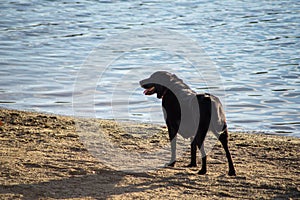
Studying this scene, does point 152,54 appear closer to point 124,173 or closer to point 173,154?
point 173,154

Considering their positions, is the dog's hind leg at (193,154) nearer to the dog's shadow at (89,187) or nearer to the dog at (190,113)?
the dog at (190,113)

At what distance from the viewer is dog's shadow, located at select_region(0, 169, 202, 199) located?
651 centimetres

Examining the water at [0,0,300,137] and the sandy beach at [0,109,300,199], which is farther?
the water at [0,0,300,137]

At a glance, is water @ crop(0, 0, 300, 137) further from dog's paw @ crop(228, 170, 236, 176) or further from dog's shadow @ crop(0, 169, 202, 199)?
dog's shadow @ crop(0, 169, 202, 199)

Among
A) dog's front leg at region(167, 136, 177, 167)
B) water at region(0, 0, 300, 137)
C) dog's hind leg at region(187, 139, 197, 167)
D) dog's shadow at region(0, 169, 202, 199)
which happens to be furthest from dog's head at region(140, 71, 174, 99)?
water at region(0, 0, 300, 137)

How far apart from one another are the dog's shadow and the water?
398 cm

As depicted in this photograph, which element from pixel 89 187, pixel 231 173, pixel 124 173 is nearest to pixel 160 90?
pixel 124 173

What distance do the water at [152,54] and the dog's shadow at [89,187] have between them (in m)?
3.98

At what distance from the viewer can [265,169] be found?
25.8 ft

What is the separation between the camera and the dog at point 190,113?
7.39 meters

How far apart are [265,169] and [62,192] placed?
2.70 metres

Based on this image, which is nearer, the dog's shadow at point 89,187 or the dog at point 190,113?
the dog's shadow at point 89,187

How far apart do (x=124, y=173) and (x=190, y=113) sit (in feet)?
3.57

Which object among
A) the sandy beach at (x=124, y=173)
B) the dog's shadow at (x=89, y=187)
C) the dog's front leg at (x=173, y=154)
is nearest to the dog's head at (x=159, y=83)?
the dog's front leg at (x=173, y=154)
